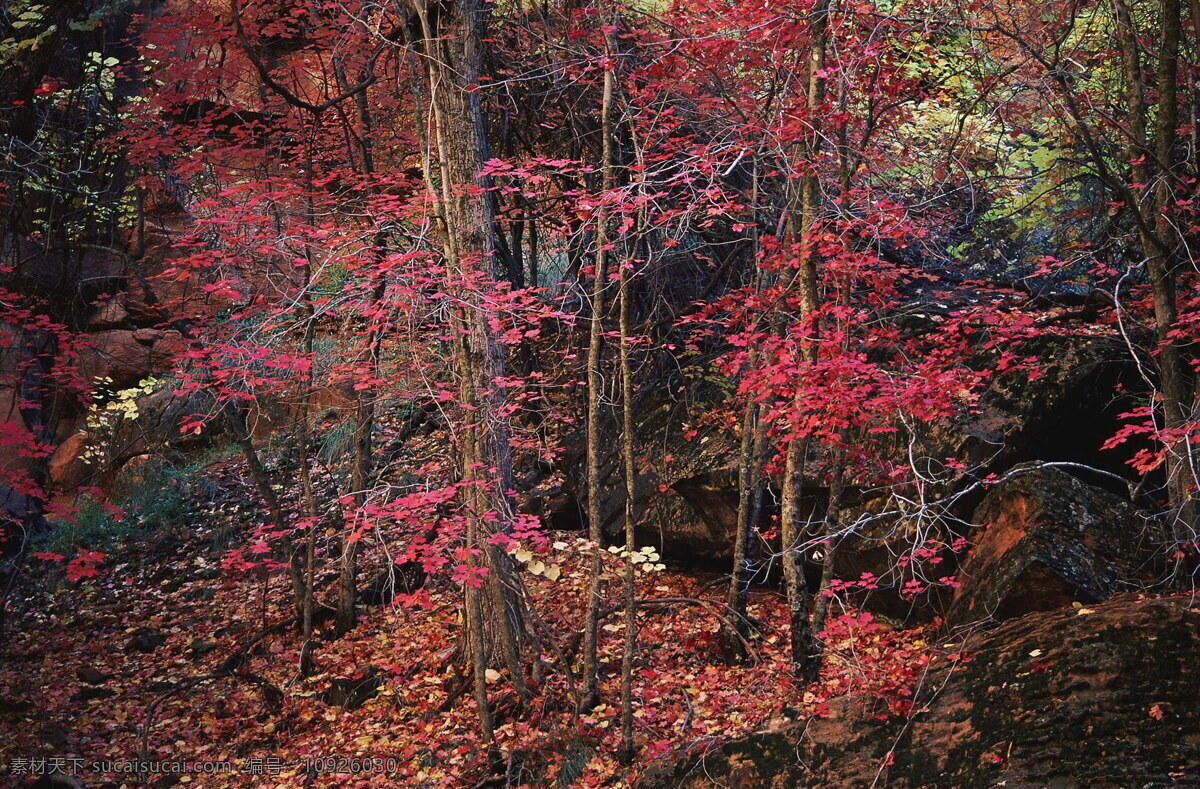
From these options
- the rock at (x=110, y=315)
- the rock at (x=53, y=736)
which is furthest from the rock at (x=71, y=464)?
the rock at (x=53, y=736)

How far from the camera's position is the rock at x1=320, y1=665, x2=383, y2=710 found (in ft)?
25.8

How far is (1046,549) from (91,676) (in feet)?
31.2

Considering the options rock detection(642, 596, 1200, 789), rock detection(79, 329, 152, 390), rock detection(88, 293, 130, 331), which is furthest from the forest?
rock detection(88, 293, 130, 331)

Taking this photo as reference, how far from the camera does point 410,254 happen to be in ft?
20.9

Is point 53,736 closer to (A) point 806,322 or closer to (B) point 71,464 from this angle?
(B) point 71,464

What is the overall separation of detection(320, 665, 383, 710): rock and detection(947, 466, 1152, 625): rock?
206 inches

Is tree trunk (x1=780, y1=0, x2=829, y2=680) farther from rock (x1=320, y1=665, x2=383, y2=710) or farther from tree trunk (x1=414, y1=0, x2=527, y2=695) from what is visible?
rock (x1=320, y1=665, x2=383, y2=710)

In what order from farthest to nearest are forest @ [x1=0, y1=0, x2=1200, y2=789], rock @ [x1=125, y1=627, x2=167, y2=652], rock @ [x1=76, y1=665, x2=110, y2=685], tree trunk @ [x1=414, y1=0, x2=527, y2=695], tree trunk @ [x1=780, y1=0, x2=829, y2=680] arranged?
rock @ [x1=125, y1=627, x2=167, y2=652] → rock @ [x1=76, y1=665, x2=110, y2=685] → tree trunk @ [x1=414, y1=0, x2=527, y2=695] → tree trunk @ [x1=780, y1=0, x2=829, y2=680] → forest @ [x1=0, y1=0, x2=1200, y2=789]

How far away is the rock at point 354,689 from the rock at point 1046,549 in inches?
206

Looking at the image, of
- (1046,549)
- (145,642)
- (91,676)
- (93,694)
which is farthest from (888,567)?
(91,676)

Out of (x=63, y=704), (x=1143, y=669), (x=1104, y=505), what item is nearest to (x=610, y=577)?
(x=1104, y=505)

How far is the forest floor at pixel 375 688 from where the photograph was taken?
626 cm

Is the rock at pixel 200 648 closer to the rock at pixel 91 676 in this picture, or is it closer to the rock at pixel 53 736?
the rock at pixel 91 676

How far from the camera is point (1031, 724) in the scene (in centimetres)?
425
